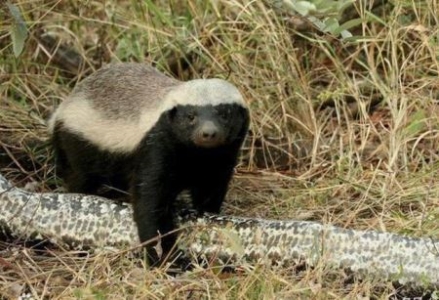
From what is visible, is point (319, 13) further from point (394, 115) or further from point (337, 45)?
point (337, 45)

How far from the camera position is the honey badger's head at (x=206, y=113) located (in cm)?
430

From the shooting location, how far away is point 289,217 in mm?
4793

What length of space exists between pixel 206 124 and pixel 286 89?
1.50 m

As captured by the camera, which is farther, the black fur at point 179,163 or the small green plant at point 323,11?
the small green plant at point 323,11

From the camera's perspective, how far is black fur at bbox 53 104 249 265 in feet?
14.2

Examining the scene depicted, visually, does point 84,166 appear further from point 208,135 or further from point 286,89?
point 286,89

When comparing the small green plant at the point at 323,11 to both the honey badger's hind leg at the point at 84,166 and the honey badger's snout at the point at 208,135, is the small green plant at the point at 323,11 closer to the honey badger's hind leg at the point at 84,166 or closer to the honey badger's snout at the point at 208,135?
the honey badger's snout at the point at 208,135

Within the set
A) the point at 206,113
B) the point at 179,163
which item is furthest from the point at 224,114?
the point at 179,163

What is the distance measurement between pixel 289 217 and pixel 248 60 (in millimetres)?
1315

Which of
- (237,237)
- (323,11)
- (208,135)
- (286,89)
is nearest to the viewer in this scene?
(237,237)

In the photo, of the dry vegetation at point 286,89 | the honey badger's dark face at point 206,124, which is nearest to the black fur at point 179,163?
the honey badger's dark face at point 206,124

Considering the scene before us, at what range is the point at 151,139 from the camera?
14.6 feet

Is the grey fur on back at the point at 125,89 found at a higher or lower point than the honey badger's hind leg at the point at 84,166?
higher

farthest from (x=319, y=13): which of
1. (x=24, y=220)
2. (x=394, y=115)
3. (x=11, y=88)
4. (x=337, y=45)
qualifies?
(x=11, y=88)
